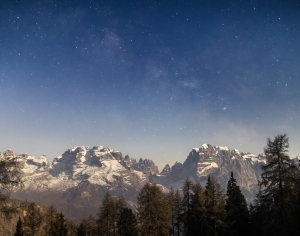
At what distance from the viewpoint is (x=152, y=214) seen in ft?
139

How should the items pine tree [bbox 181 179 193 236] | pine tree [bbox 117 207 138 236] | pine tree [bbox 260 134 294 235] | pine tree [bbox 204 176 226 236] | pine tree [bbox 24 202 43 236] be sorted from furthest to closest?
pine tree [bbox 117 207 138 236] < pine tree [bbox 24 202 43 236] < pine tree [bbox 181 179 193 236] < pine tree [bbox 204 176 226 236] < pine tree [bbox 260 134 294 235]

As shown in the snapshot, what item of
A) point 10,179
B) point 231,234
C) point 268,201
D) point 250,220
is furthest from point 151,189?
point 10,179

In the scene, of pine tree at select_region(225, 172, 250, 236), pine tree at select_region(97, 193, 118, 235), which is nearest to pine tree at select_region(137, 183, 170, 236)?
pine tree at select_region(225, 172, 250, 236)

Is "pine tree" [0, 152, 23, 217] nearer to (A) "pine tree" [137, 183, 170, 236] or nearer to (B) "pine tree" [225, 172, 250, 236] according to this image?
(A) "pine tree" [137, 183, 170, 236]

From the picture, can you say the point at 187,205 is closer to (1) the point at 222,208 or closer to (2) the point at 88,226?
(1) the point at 222,208

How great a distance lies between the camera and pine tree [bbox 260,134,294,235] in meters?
24.2

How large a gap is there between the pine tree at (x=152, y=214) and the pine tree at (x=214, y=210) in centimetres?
745

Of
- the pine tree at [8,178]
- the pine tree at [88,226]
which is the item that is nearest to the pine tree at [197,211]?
the pine tree at [8,178]

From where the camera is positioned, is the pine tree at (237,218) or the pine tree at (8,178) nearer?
the pine tree at (8,178)

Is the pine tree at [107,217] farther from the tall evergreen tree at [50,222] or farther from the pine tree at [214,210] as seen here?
the pine tree at [214,210]

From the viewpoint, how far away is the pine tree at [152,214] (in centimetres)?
4181

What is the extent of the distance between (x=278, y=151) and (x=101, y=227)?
42.1 metres

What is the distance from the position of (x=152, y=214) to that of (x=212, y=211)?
9.81 metres

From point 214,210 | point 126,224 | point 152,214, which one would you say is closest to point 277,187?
point 214,210
